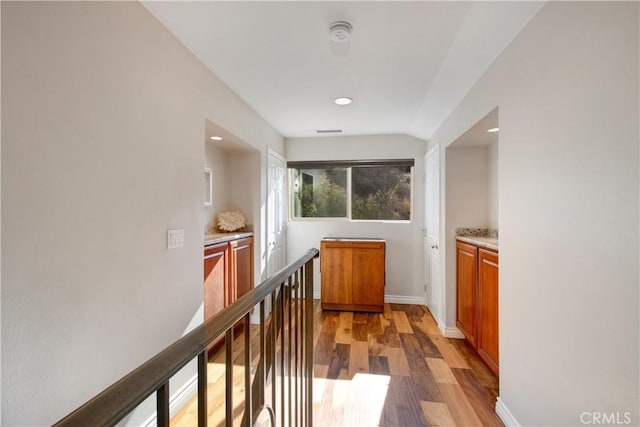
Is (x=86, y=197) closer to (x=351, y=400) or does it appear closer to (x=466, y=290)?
(x=351, y=400)

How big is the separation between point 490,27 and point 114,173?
1982 mm

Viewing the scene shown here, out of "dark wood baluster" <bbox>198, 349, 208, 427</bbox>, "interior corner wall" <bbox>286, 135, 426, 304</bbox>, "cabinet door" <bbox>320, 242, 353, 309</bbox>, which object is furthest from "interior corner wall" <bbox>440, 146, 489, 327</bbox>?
"dark wood baluster" <bbox>198, 349, 208, 427</bbox>

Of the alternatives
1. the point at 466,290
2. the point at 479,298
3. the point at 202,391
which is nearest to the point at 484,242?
the point at 479,298

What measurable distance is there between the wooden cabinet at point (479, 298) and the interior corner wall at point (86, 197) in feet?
6.75

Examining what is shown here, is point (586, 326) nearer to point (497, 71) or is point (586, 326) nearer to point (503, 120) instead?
point (503, 120)

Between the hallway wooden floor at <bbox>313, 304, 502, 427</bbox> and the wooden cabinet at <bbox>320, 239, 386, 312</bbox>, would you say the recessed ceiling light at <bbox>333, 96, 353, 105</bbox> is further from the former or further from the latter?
the hallway wooden floor at <bbox>313, 304, 502, 427</bbox>

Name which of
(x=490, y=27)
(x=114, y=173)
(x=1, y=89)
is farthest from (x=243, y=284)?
(x=490, y=27)

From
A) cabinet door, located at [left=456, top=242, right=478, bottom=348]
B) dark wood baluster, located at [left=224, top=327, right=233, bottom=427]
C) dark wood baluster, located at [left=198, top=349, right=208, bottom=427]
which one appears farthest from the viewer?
cabinet door, located at [left=456, top=242, right=478, bottom=348]

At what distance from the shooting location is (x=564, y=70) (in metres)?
1.23

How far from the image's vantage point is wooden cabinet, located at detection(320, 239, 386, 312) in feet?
12.2

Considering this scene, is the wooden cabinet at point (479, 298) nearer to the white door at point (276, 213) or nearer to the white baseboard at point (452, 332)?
the white baseboard at point (452, 332)

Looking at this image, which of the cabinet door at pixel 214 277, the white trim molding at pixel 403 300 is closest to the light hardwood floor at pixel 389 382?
the cabinet door at pixel 214 277

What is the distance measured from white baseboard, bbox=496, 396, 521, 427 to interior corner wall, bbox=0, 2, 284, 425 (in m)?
1.97

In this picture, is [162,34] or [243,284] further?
[243,284]
